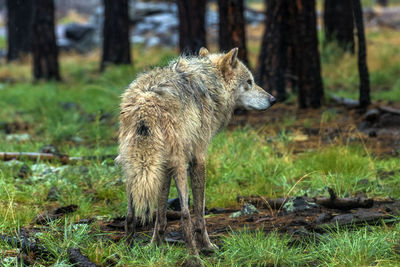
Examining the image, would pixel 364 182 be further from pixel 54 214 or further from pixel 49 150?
pixel 49 150

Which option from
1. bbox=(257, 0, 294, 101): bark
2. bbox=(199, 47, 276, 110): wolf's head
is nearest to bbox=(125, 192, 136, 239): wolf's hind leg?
bbox=(199, 47, 276, 110): wolf's head

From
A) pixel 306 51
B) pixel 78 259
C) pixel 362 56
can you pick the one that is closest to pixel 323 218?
pixel 78 259

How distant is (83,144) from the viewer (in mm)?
9438

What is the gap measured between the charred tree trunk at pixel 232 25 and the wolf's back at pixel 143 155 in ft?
22.7

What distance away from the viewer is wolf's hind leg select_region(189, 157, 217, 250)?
15.6 ft

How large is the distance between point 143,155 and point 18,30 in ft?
77.6

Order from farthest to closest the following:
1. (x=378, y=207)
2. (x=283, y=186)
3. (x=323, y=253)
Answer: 1. (x=283, y=186)
2. (x=378, y=207)
3. (x=323, y=253)

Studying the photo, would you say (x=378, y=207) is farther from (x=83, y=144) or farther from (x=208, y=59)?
(x=83, y=144)

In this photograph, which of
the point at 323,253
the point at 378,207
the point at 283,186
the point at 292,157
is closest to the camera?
the point at 323,253

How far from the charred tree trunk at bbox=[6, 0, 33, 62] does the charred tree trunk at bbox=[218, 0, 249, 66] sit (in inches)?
669

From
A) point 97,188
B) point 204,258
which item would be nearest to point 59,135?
point 97,188

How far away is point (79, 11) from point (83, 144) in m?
50.1

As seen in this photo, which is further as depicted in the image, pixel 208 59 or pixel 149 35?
pixel 149 35

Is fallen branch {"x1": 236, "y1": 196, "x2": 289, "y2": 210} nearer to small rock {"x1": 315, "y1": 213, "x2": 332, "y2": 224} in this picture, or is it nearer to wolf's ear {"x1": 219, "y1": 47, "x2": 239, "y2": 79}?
small rock {"x1": 315, "y1": 213, "x2": 332, "y2": 224}
